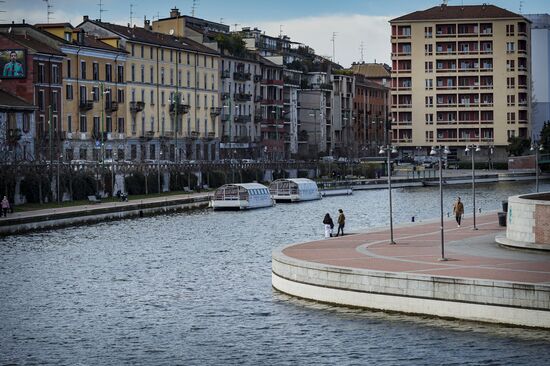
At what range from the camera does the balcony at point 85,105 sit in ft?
443

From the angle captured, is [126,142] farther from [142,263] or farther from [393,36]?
[142,263]

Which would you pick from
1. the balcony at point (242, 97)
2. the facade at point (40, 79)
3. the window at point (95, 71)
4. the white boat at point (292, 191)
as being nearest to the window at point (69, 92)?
the facade at point (40, 79)

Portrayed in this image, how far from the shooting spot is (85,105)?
5335 inches

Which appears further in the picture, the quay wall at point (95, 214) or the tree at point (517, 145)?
the tree at point (517, 145)

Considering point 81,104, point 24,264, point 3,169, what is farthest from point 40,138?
point 24,264

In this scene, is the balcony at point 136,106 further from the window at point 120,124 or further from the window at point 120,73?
the window at point 120,73

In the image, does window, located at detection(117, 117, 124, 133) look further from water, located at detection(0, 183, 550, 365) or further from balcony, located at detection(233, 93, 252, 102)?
water, located at detection(0, 183, 550, 365)

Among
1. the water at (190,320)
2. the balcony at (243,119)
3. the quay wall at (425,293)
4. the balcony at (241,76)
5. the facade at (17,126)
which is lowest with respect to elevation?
the water at (190,320)

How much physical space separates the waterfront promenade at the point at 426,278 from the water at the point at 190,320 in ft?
1.66

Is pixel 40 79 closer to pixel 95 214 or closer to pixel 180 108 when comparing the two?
pixel 180 108

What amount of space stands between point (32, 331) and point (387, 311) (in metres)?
12.7

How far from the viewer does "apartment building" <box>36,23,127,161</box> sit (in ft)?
436

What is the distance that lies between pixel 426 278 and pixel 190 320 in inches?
361

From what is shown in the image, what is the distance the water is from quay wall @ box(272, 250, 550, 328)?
382 millimetres
